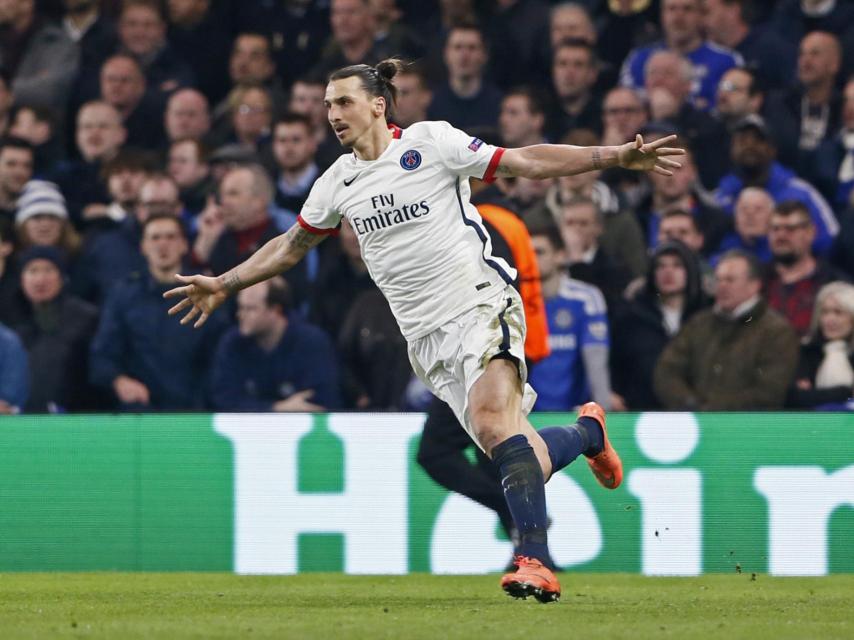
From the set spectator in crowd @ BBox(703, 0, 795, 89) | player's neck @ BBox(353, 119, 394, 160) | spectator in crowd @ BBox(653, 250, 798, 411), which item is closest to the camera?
player's neck @ BBox(353, 119, 394, 160)

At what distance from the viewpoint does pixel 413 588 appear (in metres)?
8.37

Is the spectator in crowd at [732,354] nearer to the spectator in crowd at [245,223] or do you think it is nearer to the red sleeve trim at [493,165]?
the spectator in crowd at [245,223]

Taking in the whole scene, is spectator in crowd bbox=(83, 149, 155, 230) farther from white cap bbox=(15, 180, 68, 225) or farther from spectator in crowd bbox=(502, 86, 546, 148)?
spectator in crowd bbox=(502, 86, 546, 148)

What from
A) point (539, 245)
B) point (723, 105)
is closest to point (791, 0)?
point (723, 105)

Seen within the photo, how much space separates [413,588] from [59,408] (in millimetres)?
4353

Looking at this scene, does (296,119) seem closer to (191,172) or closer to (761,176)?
(191,172)

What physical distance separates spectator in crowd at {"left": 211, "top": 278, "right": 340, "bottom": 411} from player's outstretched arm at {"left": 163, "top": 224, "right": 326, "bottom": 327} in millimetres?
3616

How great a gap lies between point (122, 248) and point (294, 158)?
1.46 meters

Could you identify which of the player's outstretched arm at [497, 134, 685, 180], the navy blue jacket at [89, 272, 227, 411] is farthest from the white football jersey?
the navy blue jacket at [89, 272, 227, 411]

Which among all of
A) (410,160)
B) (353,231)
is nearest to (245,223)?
(353,231)

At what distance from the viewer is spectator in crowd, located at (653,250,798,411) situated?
10.7 m

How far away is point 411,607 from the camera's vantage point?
23.2ft

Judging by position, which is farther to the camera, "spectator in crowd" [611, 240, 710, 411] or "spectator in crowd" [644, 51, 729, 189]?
"spectator in crowd" [644, 51, 729, 189]

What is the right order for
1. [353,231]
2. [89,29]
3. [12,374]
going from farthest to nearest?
[89,29] < [12,374] < [353,231]
